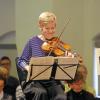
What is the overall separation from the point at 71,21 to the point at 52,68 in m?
2.52

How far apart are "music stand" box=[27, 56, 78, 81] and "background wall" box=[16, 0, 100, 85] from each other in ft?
7.14

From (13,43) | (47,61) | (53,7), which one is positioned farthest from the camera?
(13,43)

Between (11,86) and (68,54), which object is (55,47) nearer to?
(68,54)

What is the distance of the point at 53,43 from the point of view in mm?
3516

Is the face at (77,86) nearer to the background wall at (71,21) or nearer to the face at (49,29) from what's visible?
the face at (49,29)

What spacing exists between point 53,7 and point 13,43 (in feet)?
6.39

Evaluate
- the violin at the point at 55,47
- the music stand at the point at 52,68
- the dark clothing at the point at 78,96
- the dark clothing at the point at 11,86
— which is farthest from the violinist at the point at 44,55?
the dark clothing at the point at 11,86

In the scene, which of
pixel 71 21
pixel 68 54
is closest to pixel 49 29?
pixel 68 54

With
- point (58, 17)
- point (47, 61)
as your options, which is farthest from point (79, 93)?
point (58, 17)

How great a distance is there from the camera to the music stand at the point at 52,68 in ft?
10.7

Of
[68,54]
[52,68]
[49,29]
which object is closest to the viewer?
[52,68]

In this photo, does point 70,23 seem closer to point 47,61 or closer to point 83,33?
point 83,33

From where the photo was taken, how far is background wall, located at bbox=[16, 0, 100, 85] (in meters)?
5.64

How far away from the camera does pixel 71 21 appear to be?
5.77 meters
